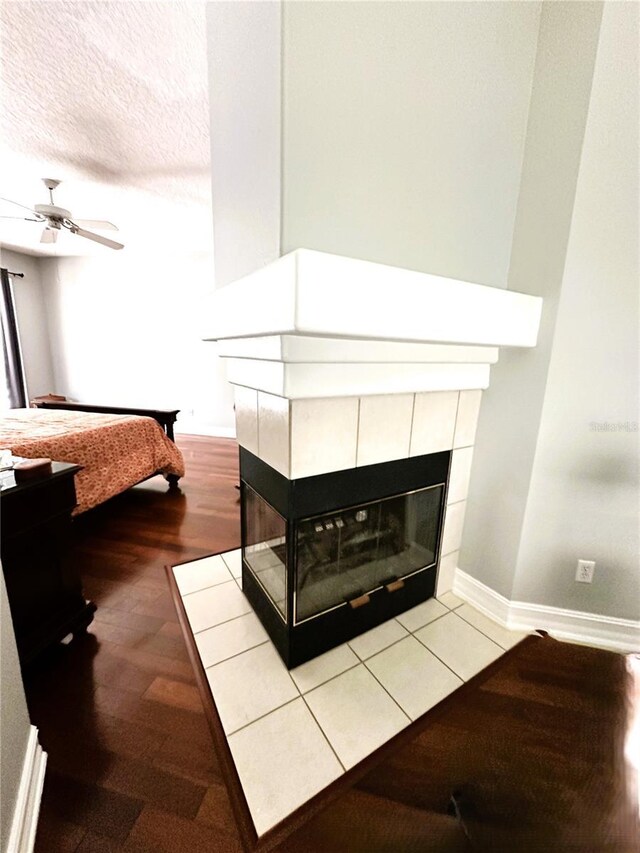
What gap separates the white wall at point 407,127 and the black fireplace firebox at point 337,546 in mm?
850

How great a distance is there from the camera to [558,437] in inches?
57.9

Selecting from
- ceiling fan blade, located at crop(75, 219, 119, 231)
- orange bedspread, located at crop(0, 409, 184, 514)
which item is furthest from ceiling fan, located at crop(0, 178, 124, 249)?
orange bedspread, located at crop(0, 409, 184, 514)

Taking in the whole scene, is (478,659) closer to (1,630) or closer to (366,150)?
(1,630)

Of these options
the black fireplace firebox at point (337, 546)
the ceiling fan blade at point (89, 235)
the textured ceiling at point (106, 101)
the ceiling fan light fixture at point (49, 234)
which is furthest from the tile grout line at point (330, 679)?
the ceiling fan light fixture at point (49, 234)

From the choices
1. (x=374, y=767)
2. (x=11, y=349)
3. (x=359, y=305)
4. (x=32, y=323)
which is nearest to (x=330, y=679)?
(x=374, y=767)

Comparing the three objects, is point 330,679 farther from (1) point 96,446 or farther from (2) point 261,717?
(1) point 96,446

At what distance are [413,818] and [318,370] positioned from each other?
1.06 m

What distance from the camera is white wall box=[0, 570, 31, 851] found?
842 millimetres

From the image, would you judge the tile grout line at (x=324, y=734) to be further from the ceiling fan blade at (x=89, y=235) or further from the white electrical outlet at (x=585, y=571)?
the ceiling fan blade at (x=89, y=235)

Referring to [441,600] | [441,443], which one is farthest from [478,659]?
[441,443]

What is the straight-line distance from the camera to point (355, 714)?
4.12ft

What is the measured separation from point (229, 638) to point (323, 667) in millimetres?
452

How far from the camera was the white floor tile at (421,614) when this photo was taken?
168 centimetres

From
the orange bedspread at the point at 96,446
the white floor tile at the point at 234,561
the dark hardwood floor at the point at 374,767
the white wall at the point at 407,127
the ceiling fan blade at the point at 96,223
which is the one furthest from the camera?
the ceiling fan blade at the point at 96,223
